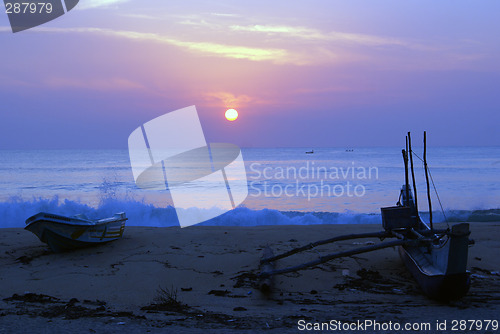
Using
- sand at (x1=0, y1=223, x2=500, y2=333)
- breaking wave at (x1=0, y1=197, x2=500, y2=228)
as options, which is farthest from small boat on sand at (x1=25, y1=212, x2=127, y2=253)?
breaking wave at (x1=0, y1=197, x2=500, y2=228)

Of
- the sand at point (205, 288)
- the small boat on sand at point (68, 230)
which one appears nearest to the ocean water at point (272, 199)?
the sand at point (205, 288)

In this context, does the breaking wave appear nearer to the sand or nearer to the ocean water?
the ocean water

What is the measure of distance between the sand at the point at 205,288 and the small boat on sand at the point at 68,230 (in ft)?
0.88

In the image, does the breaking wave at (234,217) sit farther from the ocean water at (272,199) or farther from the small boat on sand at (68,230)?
the small boat on sand at (68,230)

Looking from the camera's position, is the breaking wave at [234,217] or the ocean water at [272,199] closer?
the breaking wave at [234,217]

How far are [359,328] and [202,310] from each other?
88.7 inches

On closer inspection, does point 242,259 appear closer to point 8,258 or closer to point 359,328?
point 359,328

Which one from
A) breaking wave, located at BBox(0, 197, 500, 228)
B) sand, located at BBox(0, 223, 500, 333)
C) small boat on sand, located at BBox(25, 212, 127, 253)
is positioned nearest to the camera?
sand, located at BBox(0, 223, 500, 333)

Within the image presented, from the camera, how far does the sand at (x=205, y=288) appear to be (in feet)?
18.9

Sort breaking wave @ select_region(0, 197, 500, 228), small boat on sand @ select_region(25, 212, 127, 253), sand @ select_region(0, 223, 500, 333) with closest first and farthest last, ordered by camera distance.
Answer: sand @ select_region(0, 223, 500, 333), small boat on sand @ select_region(25, 212, 127, 253), breaking wave @ select_region(0, 197, 500, 228)

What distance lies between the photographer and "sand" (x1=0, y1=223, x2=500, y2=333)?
576cm

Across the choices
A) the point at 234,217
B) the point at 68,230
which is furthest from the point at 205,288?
the point at 234,217

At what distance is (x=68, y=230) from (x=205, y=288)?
4.31m

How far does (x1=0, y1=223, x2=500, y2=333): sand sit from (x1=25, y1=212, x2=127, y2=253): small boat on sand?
268 millimetres
